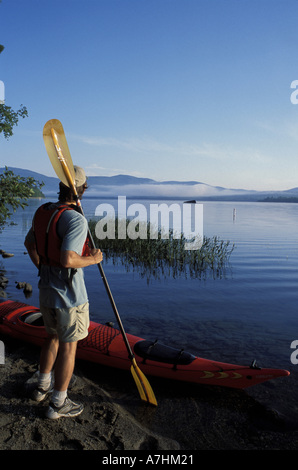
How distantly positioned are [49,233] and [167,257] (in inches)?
422

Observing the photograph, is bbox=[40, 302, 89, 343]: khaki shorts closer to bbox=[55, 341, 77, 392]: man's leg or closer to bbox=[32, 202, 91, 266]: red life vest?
bbox=[55, 341, 77, 392]: man's leg

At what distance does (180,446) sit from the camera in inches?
137

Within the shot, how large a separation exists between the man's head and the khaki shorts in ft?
3.21

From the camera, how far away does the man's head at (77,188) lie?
10.7 ft

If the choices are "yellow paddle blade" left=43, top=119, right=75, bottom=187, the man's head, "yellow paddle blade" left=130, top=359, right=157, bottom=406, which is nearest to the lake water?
"yellow paddle blade" left=130, top=359, right=157, bottom=406

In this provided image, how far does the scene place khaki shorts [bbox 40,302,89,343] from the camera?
10.2 ft

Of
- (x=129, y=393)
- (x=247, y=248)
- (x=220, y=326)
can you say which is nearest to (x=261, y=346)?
(x=220, y=326)

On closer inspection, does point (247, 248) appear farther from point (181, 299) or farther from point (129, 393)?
point (129, 393)

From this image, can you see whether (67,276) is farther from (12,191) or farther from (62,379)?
(12,191)

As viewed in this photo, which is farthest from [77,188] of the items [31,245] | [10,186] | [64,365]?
[10,186]

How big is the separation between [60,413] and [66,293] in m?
1.15

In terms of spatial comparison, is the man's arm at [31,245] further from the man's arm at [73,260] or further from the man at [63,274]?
the man's arm at [73,260]

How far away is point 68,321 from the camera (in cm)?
311

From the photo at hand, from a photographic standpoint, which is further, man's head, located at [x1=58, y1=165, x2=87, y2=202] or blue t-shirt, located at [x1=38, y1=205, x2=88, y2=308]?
man's head, located at [x1=58, y1=165, x2=87, y2=202]
